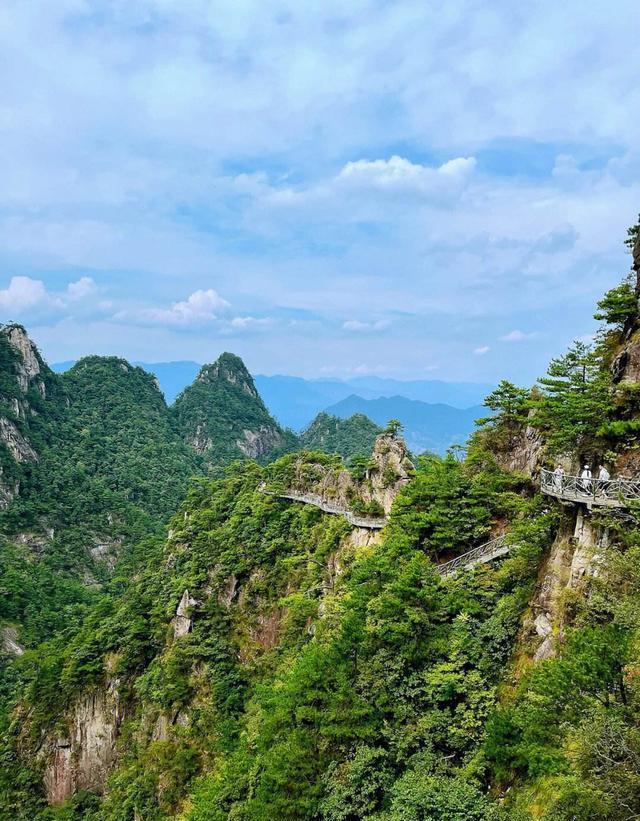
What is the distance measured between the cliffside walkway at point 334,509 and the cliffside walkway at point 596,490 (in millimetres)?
12682

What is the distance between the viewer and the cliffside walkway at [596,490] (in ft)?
40.0

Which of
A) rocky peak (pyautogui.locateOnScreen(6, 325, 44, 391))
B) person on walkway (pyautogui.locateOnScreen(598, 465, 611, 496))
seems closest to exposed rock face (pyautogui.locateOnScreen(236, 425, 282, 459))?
rocky peak (pyautogui.locateOnScreen(6, 325, 44, 391))

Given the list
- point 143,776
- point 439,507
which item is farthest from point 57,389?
point 439,507

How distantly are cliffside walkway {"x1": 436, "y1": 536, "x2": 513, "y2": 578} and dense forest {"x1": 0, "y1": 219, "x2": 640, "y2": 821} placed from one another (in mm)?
336

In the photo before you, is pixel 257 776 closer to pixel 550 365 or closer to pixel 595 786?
pixel 595 786

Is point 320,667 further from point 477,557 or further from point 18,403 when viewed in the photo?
point 18,403

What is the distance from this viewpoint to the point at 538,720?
403 inches

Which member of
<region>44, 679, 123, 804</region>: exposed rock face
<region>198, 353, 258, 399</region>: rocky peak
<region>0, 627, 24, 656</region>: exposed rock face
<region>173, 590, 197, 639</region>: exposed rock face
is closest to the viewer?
<region>173, 590, 197, 639</region>: exposed rock face

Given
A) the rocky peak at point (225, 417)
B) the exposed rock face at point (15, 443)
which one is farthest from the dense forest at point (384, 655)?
the rocky peak at point (225, 417)

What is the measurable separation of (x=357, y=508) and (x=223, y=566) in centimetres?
1129

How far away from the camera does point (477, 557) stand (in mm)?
18094

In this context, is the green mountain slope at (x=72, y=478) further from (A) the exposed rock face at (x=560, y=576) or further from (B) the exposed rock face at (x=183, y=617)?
(A) the exposed rock face at (x=560, y=576)

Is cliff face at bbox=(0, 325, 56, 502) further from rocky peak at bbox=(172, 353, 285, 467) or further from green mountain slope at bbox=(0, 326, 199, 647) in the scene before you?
rocky peak at bbox=(172, 353, 285, 467)

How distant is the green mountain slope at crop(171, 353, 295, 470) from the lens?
113 meters
